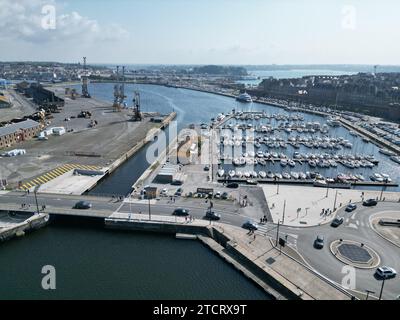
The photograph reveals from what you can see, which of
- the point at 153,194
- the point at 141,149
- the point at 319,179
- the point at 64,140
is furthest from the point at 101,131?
the point at 319,179

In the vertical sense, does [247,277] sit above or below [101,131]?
below

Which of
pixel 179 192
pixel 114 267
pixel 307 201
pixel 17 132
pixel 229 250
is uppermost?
pixel 17 132

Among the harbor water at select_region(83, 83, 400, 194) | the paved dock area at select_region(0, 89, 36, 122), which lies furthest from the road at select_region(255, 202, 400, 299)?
the paved dock area at select_region(0, 89, 36, 122)

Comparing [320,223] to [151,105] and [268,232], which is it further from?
[151,105]

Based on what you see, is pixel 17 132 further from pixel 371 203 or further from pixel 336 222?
pixel 371 203

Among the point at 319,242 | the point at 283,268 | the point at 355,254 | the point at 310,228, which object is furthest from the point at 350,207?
the point at 283,268

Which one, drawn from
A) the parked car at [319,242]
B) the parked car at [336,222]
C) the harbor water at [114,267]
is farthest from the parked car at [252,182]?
the harbor water at [114,267]
